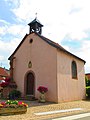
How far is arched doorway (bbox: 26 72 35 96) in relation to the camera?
18684 mm

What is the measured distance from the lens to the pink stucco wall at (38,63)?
16841 mm

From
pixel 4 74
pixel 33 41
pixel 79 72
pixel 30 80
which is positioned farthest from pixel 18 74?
pixel 4 74

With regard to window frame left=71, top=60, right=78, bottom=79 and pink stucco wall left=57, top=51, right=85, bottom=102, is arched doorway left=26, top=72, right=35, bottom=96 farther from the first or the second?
window frame left=71, top=60, right=78, bottom=79

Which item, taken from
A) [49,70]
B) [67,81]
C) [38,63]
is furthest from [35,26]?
[67,81]

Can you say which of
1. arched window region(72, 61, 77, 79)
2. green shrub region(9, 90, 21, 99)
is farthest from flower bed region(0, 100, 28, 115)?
arched window region(72, 61, 77, 79)

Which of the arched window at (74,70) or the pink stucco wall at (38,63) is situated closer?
the pink stucco wall at (38,63)

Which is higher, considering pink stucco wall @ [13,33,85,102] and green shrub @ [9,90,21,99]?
pink stucco wall @ [13,33,85,102]

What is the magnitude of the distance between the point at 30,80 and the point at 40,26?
644 cm

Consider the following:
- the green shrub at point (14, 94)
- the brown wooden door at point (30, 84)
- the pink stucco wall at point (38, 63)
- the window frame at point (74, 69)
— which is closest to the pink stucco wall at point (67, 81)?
the window frame at point (74, 69)

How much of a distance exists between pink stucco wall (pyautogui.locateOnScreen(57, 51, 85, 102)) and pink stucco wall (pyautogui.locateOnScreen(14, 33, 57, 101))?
56 cm

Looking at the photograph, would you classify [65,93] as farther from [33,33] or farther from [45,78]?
[33,33]

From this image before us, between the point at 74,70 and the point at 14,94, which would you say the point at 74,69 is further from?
the point at 14,94

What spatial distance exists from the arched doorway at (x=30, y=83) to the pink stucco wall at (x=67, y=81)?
315cm

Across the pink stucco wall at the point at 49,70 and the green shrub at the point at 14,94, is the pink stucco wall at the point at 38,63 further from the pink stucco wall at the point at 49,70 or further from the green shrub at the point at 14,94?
the green shrub at the point at 14,94
